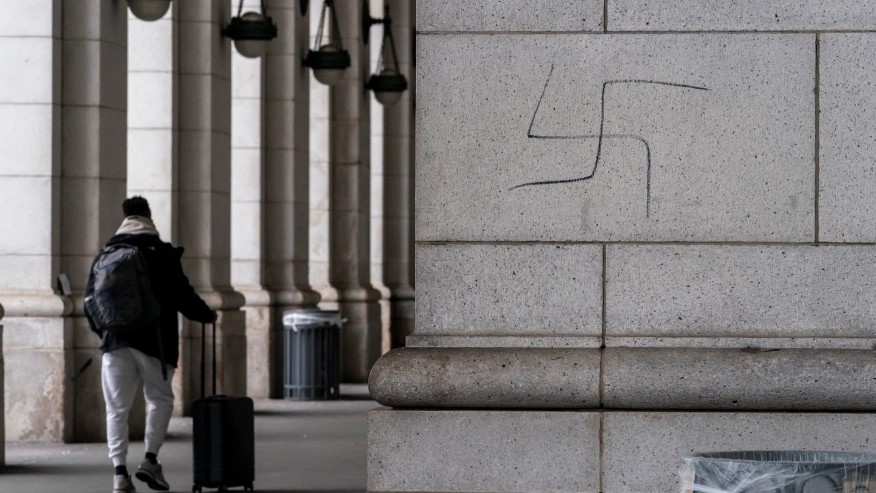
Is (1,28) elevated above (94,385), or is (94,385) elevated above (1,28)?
(1,28)

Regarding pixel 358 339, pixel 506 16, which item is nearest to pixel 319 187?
pixel 358 339

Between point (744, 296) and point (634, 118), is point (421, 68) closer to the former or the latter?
point (634, 118)

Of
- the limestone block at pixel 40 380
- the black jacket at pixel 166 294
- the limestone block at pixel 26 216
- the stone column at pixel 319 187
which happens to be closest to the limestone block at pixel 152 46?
the limestone block at pixel 26 216

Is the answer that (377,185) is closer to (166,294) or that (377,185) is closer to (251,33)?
(251,33)

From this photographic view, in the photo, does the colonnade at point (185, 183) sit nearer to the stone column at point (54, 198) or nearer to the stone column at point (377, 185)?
the stone column at point (54, 198)

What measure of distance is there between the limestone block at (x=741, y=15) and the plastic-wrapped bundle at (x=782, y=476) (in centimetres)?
232

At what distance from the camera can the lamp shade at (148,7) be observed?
14.5m

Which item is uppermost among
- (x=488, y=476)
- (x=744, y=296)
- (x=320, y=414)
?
(x=744, y=296)

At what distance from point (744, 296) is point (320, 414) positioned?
42.2ft

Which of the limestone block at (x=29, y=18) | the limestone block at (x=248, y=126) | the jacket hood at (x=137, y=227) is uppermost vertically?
the limestone block at (x=29, y=18)

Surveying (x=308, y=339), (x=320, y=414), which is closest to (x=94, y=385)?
(x=320, y=414)

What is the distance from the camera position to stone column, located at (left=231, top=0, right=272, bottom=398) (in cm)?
2056

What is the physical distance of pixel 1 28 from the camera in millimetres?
14117

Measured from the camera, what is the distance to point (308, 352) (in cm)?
2059
